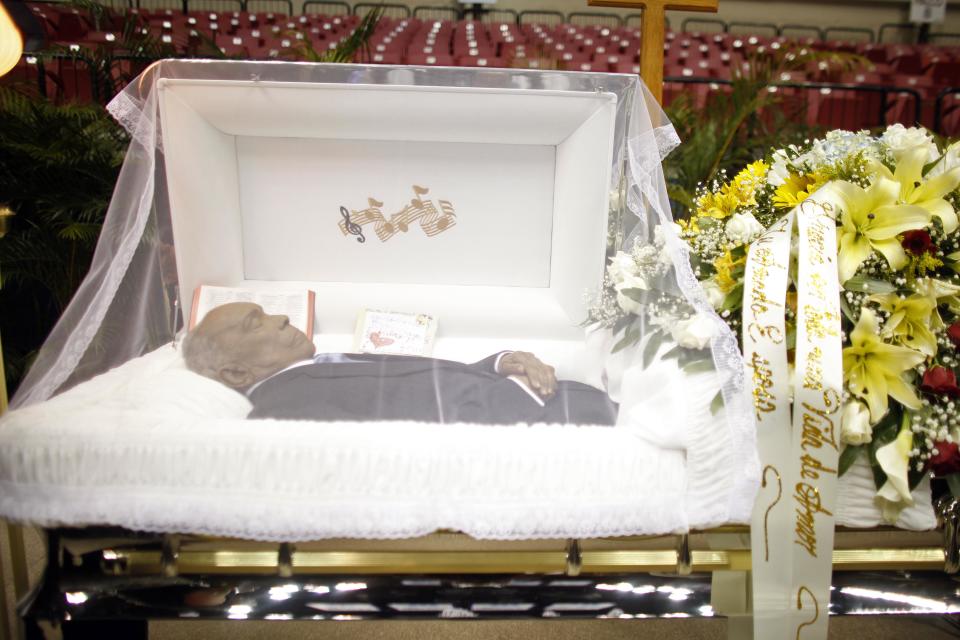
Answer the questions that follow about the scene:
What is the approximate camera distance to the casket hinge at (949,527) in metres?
1.04

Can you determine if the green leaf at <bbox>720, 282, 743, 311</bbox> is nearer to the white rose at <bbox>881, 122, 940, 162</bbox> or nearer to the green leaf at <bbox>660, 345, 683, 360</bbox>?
the green leaf at <bbox>660, 345, 683, 360</bbox>

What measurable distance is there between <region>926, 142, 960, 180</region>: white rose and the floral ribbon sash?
0.89 ft

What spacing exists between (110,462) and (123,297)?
0.96 feet

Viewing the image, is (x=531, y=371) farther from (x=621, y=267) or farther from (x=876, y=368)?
(x=876, y=368)

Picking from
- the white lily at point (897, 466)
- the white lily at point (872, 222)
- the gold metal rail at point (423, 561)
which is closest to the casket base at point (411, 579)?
the gold metal rail at point (423, 561)

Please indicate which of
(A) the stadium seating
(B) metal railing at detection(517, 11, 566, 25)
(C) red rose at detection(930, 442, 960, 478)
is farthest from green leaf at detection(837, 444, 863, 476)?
(B) metal railing at detection(517, 11, 566, 25)

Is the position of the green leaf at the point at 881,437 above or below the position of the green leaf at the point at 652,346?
below

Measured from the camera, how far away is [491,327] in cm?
117

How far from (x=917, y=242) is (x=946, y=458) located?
0.35 m

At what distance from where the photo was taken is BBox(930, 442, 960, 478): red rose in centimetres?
96

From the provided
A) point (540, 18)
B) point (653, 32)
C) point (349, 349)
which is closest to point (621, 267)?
point (349, 349)

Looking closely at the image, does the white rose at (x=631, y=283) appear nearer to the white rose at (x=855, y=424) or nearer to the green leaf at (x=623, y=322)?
the green leaf at (x=623, y=322)

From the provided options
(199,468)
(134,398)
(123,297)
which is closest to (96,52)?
(123,297)

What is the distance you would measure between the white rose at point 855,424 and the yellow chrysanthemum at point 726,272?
0.27 metres
